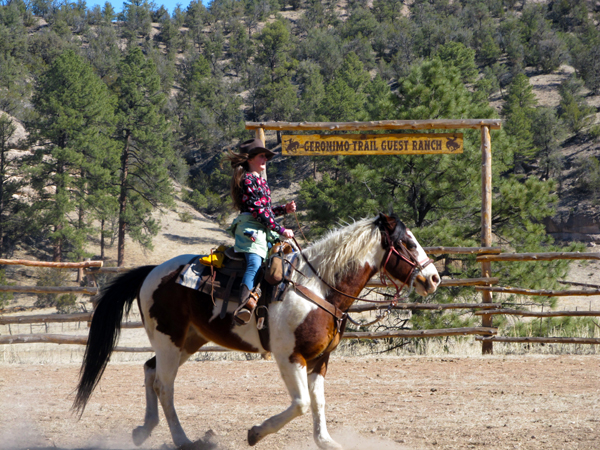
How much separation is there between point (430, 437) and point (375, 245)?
162 centimetres

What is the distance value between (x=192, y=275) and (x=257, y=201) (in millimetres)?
758

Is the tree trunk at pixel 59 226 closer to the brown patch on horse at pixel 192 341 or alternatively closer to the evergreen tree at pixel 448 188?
the evergreen tree at pixel 448 188

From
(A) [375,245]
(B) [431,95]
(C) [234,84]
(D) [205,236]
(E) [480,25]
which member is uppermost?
(E) [480,25]

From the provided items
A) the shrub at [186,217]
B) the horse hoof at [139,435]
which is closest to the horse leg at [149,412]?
the horse hoof at [139,435]

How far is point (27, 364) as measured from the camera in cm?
793

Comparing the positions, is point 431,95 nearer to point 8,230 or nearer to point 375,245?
point 375,245

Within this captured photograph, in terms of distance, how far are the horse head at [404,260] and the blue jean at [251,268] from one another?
89 centimetres

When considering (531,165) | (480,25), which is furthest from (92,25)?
→ (531,165)

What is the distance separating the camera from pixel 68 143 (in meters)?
27.8

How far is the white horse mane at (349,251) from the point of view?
3.75 meters

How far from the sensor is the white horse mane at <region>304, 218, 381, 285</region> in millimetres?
3754

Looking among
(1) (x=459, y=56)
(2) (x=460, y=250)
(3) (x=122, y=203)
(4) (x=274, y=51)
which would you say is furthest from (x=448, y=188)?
(4) (x=274, y=51)

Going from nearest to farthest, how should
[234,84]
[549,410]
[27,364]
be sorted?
[549,410]
[27,364]
[234,84]

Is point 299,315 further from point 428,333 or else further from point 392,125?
point 428,333
